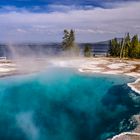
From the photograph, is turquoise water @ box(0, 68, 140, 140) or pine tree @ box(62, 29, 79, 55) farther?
pine tree @ box(62, 29, 79, 55)

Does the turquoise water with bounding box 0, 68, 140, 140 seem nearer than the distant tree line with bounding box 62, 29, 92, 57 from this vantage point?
Yes

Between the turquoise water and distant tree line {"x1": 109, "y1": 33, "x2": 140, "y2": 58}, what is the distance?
32.9 metres

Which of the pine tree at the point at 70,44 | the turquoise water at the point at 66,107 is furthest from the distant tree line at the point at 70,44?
the turquoise water at the point at 66,107

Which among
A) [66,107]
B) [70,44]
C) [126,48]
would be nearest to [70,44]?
[70,44]

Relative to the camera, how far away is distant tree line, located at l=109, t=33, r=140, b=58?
265 feet

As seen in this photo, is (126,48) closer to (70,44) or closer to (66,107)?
(70,44)

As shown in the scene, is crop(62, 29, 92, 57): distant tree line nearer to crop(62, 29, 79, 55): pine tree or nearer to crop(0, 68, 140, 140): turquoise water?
crop(62, 29, 79, 55): pine tree

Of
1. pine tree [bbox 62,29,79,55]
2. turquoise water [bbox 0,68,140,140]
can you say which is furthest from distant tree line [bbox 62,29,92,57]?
turquoise water [bbox 0,68,140,140]

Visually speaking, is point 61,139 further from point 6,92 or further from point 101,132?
point 6,92

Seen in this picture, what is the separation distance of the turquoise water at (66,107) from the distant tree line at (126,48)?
32862 millimetres

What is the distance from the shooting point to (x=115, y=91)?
129ft

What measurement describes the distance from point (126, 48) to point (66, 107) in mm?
55895

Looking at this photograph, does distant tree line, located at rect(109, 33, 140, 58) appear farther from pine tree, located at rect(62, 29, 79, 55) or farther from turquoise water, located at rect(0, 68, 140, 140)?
turquoise water, located at rect(0, 68, 140, 140)

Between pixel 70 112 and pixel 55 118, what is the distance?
2.41 meters
